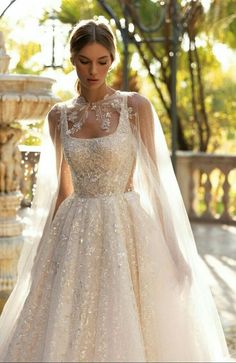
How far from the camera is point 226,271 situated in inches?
293

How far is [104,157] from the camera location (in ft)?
11.0

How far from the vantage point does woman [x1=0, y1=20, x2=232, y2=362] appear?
3.23 metres

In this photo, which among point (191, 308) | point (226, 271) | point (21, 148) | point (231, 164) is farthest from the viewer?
point (231, 164)

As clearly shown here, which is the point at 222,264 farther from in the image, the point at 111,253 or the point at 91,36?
the point at 91,36

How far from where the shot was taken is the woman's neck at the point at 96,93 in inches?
135

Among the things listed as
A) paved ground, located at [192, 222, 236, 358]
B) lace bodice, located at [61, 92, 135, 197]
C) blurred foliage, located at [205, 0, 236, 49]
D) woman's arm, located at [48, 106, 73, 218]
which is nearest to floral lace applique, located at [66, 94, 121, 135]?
lace bodice, located at [61, 92, 135, 197]

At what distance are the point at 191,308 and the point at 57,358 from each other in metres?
0.60

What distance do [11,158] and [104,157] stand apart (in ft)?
8.54

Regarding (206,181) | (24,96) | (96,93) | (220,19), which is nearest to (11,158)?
(24,96)

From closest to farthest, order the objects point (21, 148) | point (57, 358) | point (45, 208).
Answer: point (57, 358), point (45, 208), point (21, 148)

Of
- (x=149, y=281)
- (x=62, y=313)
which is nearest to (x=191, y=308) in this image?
(x=149, y=281)

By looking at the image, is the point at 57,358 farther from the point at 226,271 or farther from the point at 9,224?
the point at 226,271

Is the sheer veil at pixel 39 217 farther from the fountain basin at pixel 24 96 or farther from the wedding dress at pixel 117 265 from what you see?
the fountain basin at pixel 24 96

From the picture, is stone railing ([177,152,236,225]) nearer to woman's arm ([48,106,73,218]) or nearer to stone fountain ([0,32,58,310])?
stone fountain ([0,32,58,310])
